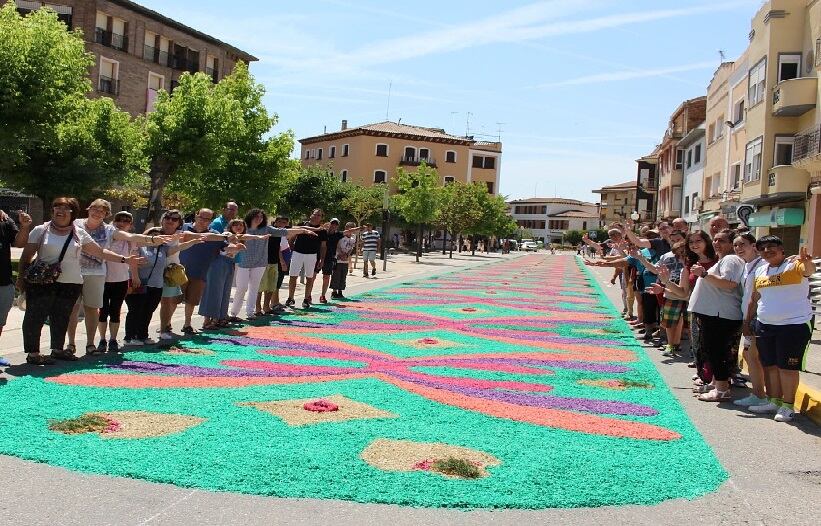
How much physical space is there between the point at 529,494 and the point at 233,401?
338cm

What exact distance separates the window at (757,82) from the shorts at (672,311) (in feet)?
84.3

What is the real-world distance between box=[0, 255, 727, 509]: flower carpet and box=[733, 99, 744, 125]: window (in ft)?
108

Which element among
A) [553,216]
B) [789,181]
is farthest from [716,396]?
[553,216]

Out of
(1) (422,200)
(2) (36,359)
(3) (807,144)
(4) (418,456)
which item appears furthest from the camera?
(1) (422,200)

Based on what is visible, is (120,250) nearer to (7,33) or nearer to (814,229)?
(7,33)

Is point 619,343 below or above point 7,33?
below

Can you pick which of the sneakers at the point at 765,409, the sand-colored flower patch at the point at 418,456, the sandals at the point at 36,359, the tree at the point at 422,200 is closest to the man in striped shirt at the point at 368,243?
the sandals at the point at 36,359

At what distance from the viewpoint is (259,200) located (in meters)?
33.4

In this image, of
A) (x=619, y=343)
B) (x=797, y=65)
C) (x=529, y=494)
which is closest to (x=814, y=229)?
(x=797, y=65)

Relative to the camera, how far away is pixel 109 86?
164ft

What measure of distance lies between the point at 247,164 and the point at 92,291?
933 inches

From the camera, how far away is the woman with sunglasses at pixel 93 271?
966 centimetres

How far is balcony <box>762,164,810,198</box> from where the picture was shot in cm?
3184

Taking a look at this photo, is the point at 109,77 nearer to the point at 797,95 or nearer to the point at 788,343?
the point at 797,95
